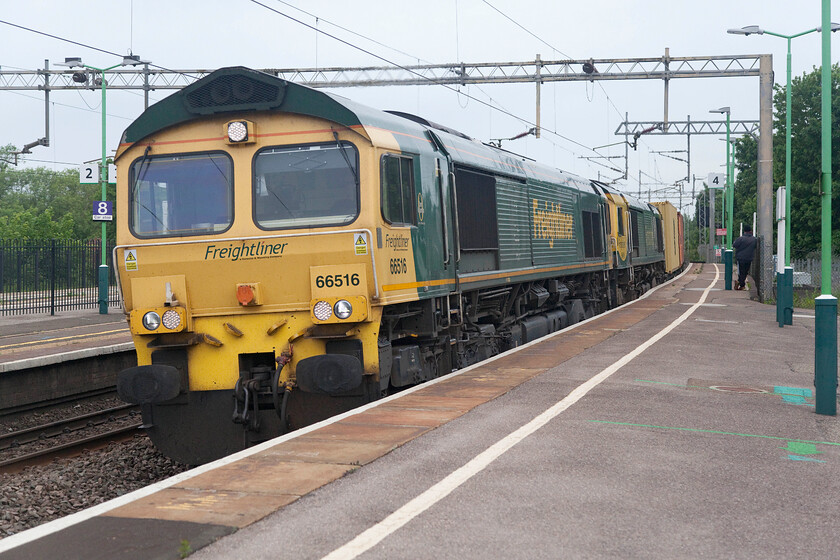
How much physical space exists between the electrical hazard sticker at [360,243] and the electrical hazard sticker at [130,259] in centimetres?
237

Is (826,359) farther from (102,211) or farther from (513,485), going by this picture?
(102,211)

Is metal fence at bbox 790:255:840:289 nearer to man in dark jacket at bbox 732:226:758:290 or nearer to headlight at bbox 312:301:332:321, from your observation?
man in dark jacket at bbox 732:226:758:290

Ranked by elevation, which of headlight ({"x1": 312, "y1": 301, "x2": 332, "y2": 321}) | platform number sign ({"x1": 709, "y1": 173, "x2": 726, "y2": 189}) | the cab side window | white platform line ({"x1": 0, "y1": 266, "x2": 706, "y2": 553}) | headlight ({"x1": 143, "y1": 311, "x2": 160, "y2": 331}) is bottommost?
white platform line ({"x1": 0, "y1": 266, "x2": 706, "y2": 553})

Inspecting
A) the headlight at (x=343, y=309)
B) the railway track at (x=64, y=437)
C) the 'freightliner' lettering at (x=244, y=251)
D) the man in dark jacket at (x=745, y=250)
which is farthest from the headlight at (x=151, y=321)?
the man in dark jacket at (x=745, y=250)

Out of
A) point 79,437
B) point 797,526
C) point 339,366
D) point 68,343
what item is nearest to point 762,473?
point 797,526

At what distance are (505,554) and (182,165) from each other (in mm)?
6007

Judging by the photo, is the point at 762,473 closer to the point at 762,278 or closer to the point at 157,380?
the point at 157,380

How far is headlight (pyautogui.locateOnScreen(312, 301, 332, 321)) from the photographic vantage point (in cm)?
838

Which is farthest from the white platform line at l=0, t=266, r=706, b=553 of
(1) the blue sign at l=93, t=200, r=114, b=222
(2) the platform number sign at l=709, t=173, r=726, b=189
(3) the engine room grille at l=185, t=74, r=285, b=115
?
(2) the platform number sign at l=709, t=173, r=726, b=189

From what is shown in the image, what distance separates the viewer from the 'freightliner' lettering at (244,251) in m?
8.69

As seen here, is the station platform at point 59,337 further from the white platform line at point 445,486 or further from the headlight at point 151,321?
the white platform line at point 445,486

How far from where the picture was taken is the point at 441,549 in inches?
180

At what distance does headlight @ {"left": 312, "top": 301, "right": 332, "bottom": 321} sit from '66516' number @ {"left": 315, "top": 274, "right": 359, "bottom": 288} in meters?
0.21

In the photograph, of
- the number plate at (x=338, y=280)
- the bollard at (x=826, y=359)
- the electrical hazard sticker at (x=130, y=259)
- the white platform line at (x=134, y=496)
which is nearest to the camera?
the white platform line at (x=134, y=496)
